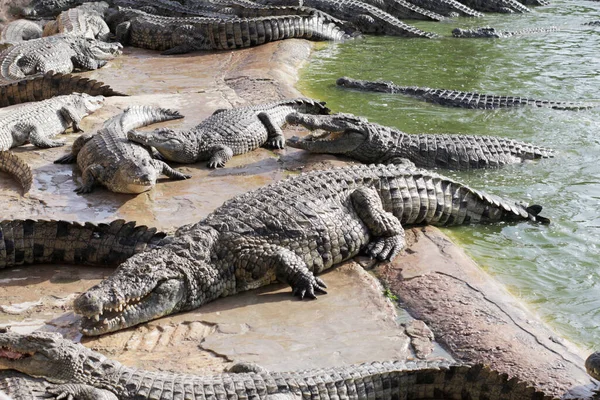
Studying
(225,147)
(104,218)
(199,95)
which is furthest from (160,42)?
(104,218)

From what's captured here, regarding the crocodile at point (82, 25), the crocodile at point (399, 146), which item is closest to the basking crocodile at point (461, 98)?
the crocodile at point (399, 146)

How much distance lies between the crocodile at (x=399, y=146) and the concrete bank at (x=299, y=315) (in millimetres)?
1299

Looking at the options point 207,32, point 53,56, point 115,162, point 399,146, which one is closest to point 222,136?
point 115,162

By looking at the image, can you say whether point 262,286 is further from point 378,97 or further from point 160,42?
point 160,42

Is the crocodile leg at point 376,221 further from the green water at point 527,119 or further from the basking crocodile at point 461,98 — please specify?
the basking crocodile at point 461,98

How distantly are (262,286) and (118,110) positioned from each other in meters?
5.23

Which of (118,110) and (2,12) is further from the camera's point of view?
(2,12)

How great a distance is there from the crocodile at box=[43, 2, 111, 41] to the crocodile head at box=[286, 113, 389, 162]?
7.55m

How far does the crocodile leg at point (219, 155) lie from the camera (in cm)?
800

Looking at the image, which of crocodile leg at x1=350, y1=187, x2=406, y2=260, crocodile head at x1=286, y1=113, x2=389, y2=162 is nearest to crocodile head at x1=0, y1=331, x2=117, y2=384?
crocodile leg at x1=350, y1=187, x2=406, y2=260

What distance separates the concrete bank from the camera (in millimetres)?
4477

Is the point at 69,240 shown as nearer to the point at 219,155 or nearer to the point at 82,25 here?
the point at 219,155

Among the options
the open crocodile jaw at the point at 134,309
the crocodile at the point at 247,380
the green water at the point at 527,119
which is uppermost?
the crocodile at the point at 247,380

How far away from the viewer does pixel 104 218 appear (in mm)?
6590
